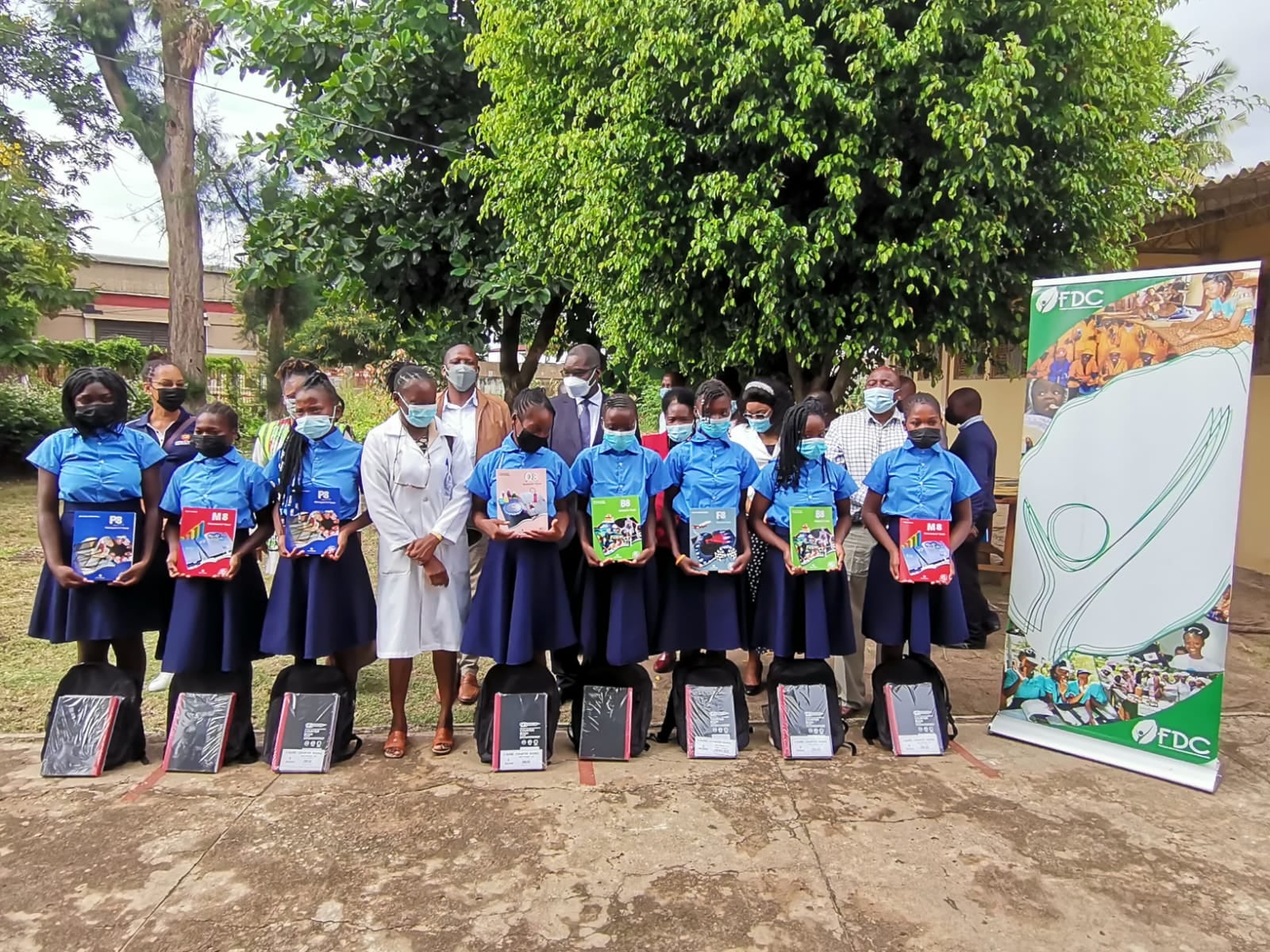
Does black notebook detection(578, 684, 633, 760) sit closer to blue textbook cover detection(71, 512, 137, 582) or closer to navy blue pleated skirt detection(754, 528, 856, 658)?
navy blue pleated skirt detection(754, 528, 856, 658)

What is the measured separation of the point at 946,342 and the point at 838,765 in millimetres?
3365

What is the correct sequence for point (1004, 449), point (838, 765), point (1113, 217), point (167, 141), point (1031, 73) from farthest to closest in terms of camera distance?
point (167, 141), point (1004, 449), point (1113, 217), point (1031, 73), point (838, 765)

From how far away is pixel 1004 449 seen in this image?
12.0 metres

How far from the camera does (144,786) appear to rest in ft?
11.8

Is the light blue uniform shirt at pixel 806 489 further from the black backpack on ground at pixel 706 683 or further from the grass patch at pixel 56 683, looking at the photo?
the grass patch at pixel 56 683

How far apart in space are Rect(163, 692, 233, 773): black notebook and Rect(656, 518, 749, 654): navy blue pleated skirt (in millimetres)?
1996

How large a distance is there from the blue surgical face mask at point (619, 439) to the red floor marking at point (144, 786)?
8.08 ft

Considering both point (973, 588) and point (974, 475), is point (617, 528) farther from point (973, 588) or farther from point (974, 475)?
point (973, 588)

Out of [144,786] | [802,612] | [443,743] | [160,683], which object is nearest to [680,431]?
[802,612]

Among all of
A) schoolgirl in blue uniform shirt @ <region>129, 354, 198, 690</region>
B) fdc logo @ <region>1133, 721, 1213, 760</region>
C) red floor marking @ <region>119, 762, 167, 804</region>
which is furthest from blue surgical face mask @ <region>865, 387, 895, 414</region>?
red floor marking @ <region>119, 762, 167, 804</region>

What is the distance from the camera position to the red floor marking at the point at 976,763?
378 centimetres

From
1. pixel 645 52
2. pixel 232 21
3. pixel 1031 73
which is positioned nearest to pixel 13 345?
pixel 232 21

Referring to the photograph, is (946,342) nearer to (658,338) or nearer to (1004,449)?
(658,338)

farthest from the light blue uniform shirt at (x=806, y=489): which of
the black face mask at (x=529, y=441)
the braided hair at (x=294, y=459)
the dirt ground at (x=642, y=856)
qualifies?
the braided hair at (x=294, y=459)
